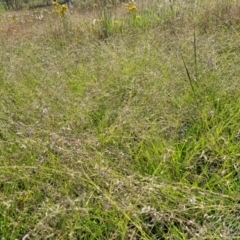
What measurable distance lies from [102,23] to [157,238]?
3.38 metres

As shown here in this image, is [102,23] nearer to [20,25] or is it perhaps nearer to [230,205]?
[20,25]

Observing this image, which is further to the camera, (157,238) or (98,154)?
(98,154)

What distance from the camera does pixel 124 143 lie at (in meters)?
1.40

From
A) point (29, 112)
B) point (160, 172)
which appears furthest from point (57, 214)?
point (29, 112)

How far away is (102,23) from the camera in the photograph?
3.89 meters

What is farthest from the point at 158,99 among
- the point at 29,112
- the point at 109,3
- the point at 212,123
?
the point at 109,3

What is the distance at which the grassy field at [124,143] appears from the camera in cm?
98

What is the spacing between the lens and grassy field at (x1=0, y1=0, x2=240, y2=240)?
38.6 inches

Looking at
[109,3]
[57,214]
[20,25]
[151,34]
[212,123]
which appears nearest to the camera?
[57,214]

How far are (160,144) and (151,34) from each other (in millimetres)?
1826

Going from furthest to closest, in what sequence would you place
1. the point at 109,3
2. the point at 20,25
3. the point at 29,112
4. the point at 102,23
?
the point at 20,25, the point at 109,3, the point at 102,23, the point at 29,112

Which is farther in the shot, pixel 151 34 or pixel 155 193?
pixel 151 34

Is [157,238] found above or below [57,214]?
below

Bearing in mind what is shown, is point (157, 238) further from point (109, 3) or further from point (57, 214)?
point (109, 3)
